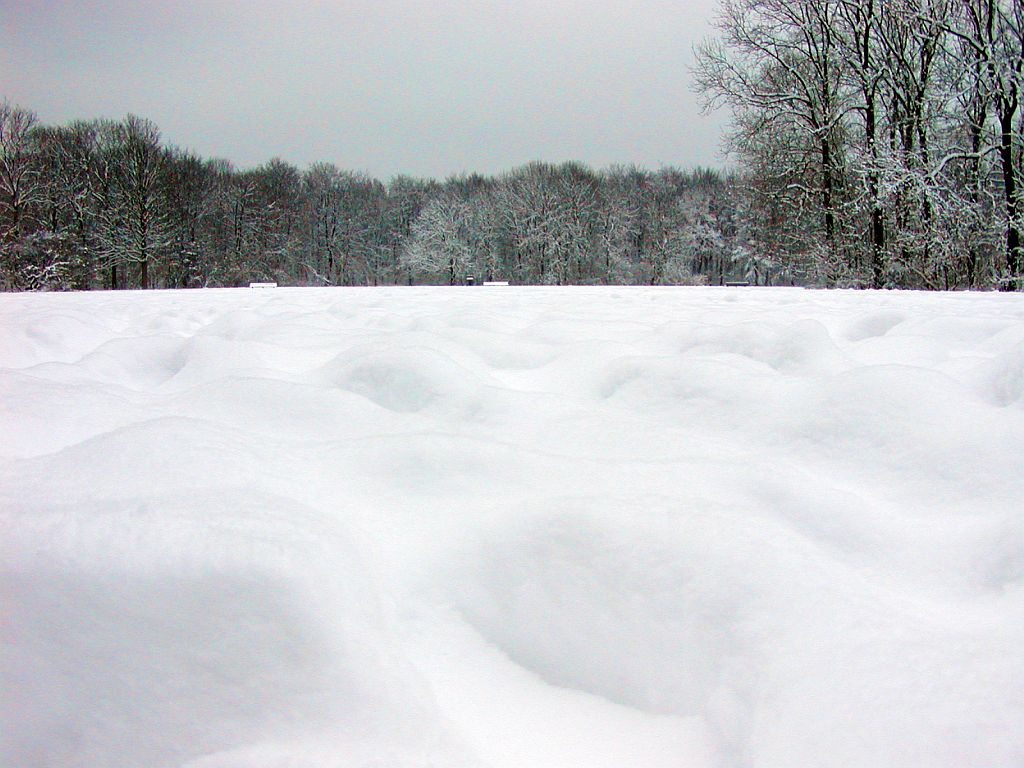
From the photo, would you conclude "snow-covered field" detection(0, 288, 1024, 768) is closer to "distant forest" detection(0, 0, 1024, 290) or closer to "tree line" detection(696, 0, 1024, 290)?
"distant forest" detection(0, 0, 1024, 290)

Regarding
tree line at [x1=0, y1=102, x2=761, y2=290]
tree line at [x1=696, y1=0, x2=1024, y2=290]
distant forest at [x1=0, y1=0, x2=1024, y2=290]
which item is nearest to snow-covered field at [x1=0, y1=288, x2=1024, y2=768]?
distant forest at [x1=0, y1=0, x2=1024, y2=290]

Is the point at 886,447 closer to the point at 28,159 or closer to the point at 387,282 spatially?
the point at 28,159

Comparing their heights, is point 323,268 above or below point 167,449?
above

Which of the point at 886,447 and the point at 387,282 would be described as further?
the point at 387,282

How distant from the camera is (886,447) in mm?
995

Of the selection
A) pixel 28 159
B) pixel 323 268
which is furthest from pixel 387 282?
pixel 28 159

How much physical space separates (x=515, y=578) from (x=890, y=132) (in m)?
11.1

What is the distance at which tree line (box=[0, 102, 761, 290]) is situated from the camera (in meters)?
A: 18.8

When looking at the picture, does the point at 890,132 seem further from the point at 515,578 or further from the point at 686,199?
the point at 686,199

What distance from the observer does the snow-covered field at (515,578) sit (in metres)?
0.47

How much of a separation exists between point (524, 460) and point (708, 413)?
1.56 ft

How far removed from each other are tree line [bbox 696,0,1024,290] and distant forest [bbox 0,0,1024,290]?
0.04m

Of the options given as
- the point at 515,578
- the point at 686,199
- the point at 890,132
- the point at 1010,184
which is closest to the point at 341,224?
the point at 686,199

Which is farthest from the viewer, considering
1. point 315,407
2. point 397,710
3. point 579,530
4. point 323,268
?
point 323,268
